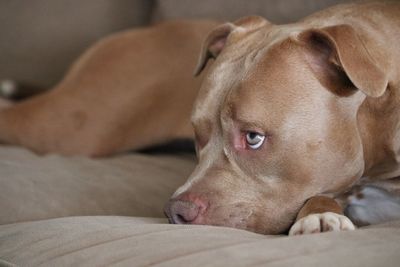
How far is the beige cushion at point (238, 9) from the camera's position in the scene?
3.08m

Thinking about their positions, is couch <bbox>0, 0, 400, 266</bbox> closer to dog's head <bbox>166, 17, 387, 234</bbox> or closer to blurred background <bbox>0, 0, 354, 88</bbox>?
blurred background <bbox>0, 0, 354, 88</bbox>

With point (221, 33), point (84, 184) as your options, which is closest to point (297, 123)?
point (221, 33)

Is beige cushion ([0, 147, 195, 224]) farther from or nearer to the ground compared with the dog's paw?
nearer to the ground

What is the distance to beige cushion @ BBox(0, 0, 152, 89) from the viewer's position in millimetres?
3746

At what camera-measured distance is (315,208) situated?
6.04 ft

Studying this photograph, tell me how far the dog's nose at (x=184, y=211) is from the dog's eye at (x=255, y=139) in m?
0.19

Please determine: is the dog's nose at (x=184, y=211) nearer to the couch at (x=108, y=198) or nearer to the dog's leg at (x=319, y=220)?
the couch at (x=108, y=198)

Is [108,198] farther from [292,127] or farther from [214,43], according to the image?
[292,127]

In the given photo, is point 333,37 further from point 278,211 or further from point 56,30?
point 56,30

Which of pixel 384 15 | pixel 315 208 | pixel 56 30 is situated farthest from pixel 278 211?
pixel 56 30

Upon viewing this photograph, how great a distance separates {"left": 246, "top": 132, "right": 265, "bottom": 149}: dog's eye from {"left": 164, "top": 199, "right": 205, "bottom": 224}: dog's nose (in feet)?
0.64

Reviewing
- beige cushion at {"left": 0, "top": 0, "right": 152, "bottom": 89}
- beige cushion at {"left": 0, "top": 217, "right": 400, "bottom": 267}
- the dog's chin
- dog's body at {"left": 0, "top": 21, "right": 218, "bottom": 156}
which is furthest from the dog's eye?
beige cushion at {"left": 0, "top": 0, "right": 152, "bottom": 89}

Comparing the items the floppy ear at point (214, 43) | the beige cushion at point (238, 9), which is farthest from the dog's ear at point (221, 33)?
the beige cushion at point (238, 9)

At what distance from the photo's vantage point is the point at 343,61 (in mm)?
1812
